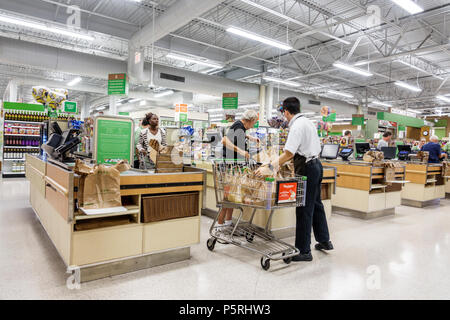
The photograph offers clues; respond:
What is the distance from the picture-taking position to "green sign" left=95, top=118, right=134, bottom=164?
3359mm

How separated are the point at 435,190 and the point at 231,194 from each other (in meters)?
6.62

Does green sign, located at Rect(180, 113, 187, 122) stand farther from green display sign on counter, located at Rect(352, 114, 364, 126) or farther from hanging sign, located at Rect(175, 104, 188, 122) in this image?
green display sign on counter, located at Rect(352, 114, 364, 126)

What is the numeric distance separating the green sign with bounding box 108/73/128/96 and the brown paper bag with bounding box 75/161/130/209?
801 cm

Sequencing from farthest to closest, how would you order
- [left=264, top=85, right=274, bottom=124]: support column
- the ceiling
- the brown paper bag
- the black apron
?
[left=264, top=85, right=274, bottom=124]: support column, the ceiling, the black apron, the brown paper bag

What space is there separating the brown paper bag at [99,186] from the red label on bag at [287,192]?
1514 mm

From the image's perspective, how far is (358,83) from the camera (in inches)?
668

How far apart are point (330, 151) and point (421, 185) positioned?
9.67ft

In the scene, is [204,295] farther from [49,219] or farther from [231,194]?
[49,219]

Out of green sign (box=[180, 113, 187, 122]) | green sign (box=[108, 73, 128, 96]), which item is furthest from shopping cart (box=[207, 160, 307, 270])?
green sign (box=[180, 113, 187, 122])

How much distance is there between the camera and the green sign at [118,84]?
989cm

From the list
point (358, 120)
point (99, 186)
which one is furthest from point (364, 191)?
point (358, 120)

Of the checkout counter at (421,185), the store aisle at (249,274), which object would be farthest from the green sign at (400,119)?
the store aisle at (249,274)

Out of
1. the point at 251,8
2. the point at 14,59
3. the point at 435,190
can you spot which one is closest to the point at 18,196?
the point at 14,59
